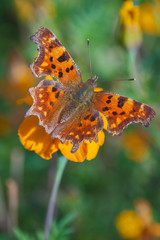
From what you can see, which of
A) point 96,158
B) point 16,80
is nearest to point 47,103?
point 96,158

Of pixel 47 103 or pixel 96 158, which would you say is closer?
pixel 47 103

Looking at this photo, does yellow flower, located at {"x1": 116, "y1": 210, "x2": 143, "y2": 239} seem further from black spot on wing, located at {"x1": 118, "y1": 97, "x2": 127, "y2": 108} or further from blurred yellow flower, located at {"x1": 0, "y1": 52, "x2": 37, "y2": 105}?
blurred yellow flower, located at {"x1": 0, "y1": 52, "x2": 37, "y2": 105}

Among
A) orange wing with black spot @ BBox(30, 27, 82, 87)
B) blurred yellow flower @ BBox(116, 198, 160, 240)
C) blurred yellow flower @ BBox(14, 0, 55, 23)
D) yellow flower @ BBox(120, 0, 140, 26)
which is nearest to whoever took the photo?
orange wing with black spot @ BBox(30, 27, 82, 87)

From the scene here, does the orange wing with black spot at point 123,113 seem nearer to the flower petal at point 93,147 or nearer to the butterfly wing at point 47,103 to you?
the flower petal at point 93,147

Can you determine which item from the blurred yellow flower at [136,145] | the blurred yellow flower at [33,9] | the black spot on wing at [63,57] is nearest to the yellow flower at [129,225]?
the blurred yellow flower at [136,145]

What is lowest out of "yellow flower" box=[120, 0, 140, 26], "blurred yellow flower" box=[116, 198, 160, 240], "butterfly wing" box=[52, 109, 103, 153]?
"blurred yellow flower" box=[116, 198, 160, 240]

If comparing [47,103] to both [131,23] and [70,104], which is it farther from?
[131,23]

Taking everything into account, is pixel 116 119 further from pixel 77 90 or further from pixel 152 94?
pixel 152 94

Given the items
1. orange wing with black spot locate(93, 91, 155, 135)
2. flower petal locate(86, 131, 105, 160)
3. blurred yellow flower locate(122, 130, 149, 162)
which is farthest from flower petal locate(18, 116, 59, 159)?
blurred yellow flower locate(122, 130, 149, 162)
